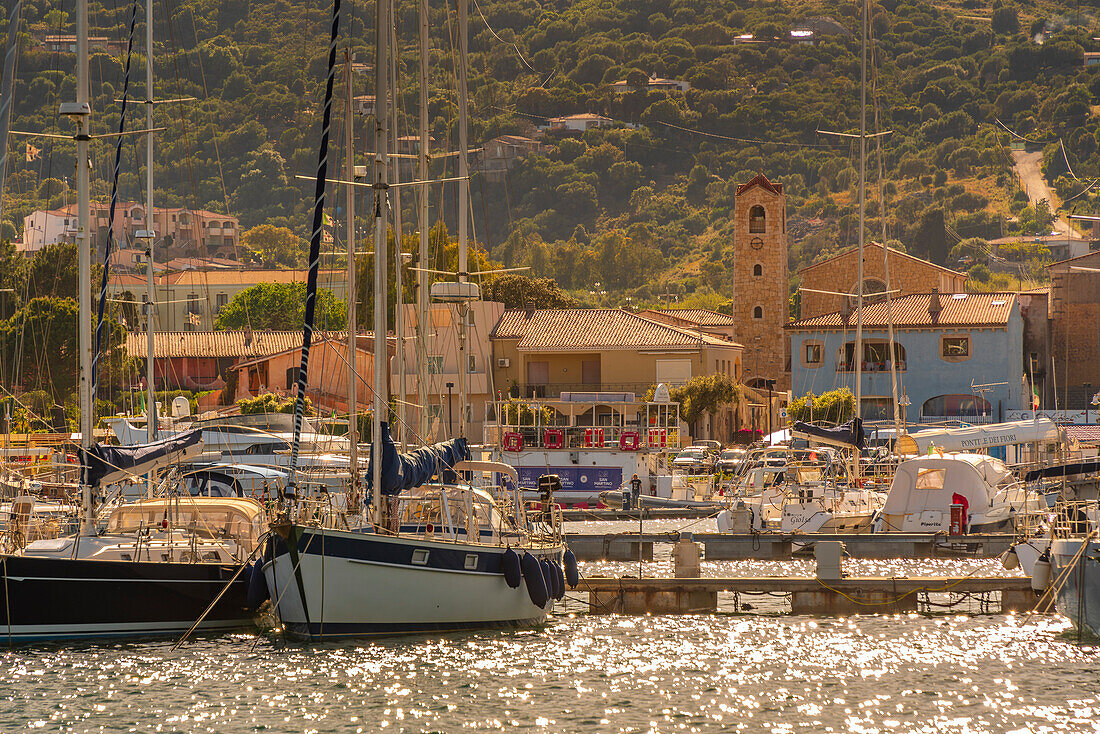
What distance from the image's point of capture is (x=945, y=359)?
7112cm

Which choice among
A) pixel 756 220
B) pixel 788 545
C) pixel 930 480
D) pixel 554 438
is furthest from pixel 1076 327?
pixel 788 545

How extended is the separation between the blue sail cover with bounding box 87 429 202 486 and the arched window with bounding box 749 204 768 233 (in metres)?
72.4

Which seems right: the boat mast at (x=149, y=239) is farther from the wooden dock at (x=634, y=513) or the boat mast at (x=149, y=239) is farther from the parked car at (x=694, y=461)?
the parked car at (x=694, y=461)

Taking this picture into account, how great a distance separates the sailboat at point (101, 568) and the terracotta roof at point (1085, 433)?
3968cm

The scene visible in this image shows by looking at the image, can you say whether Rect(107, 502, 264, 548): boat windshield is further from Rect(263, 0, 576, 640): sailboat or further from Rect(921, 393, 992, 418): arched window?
Rect(921, 393, 992, 418): arched window

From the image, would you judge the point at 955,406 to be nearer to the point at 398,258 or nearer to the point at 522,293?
the point at 522,293

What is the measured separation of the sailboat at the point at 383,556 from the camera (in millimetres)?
20344

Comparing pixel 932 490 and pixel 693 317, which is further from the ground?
pixel 693 317

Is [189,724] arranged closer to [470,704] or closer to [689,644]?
[470,704]

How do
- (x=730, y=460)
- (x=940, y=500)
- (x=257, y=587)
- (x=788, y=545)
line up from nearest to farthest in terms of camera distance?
(x=257, y=587) → (x=788, y=545) → (x=940, y=500) → (x=730, y=460)

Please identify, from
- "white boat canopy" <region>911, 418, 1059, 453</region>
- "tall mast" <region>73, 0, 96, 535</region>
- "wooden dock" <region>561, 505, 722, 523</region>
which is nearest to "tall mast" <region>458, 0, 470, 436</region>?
"tall mast" <region>73, 0, 96, 535</region>

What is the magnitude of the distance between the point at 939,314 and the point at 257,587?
187 feet

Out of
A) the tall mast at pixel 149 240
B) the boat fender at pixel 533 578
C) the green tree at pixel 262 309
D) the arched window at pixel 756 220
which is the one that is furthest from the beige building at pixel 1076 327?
the boat fender at pixel 533 578

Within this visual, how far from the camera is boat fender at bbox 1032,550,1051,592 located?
22.6 metres
